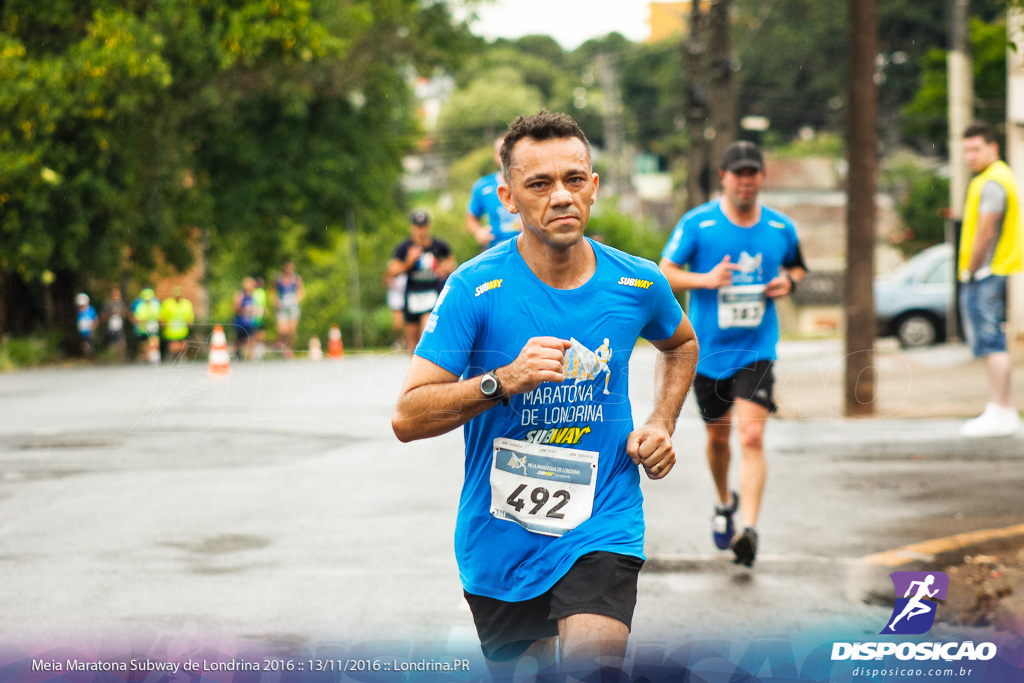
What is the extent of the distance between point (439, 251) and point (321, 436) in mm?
2871

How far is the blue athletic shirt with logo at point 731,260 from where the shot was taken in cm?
646

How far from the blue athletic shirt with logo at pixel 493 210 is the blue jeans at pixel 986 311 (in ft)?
Result: 11.4

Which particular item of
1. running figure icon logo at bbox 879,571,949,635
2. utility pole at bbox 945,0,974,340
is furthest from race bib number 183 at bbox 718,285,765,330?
utility pole at bbox 945,0,974,340

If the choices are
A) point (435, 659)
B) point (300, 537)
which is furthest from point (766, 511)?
point (435, 659)

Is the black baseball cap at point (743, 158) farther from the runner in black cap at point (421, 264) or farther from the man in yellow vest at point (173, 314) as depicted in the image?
Result: the man in yellow vest at point (173, 314)

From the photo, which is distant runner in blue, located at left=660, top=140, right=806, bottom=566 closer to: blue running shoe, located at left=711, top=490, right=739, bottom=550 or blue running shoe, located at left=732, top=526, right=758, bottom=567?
blue running shoe, located at left=711, top=490, right=739, bottom=550

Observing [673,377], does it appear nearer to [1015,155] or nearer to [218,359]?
[218,359]

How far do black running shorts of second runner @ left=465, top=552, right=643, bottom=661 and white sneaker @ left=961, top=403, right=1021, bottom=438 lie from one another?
21.0 ft

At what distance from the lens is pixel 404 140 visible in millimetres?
37219

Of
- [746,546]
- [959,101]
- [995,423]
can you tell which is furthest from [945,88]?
[746,546]

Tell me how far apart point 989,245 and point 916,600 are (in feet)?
13.4

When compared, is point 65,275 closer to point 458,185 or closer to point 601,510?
point 601,510

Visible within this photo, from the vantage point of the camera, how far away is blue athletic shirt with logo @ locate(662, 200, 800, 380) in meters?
6.46

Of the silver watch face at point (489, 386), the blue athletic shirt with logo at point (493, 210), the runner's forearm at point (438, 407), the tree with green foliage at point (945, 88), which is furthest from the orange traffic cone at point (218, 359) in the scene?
the tree with green foliage at point (945, 88)
